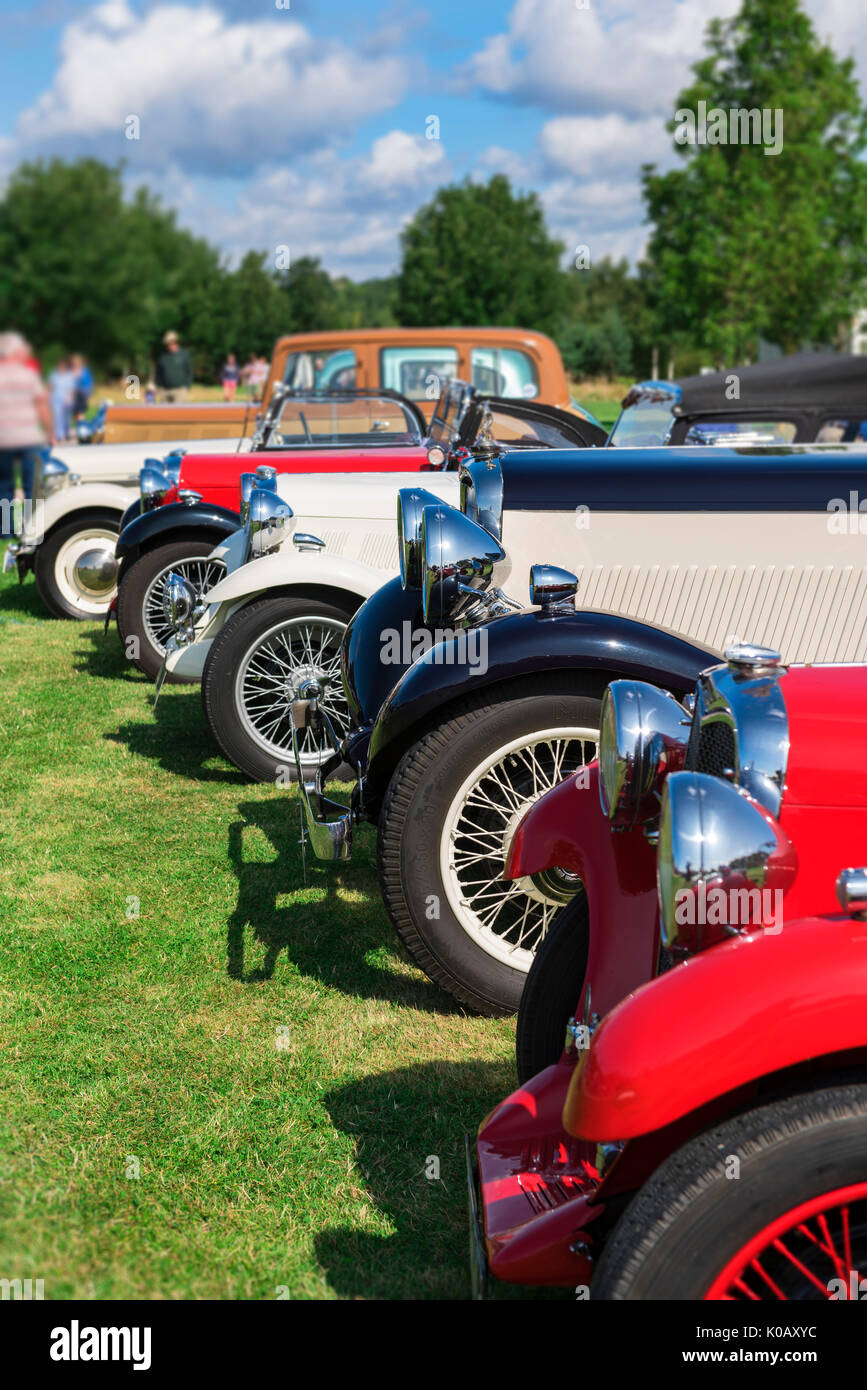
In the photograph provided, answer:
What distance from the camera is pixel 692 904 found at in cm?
178

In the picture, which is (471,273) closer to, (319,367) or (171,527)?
(319,367)

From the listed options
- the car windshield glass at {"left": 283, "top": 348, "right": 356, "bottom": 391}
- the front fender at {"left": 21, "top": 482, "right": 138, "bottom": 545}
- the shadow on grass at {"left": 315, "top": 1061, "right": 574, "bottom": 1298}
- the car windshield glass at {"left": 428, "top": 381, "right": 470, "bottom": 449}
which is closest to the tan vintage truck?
the car windshield glass at {"left": 283, "top": 348, "right": 356, "bottom": 391}

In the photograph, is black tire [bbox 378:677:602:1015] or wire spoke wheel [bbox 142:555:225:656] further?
wire spoke wheel [bbox 142:555:225:656]

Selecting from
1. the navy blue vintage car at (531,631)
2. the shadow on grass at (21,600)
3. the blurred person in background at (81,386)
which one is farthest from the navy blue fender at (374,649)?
the shadow on grass at (21,600)

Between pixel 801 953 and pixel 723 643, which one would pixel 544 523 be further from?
pixel 801 953

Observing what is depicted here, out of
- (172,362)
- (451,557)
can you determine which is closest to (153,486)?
(451,557)

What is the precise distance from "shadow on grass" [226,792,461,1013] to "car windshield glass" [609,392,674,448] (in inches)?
155

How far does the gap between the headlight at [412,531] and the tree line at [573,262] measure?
2.54 ft

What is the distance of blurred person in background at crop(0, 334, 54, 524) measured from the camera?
1.05m

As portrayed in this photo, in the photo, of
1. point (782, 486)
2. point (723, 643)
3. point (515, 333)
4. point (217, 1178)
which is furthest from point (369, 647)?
point (515, 333)

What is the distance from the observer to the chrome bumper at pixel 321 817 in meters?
3.69

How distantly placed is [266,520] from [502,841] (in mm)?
2895

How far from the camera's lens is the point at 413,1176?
2.73 metres

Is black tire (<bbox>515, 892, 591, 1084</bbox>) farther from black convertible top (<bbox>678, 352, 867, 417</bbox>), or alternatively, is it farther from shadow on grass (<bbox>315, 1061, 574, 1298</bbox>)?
black convertible top (<bbox>678, 352, 867, 417</bbox>)
